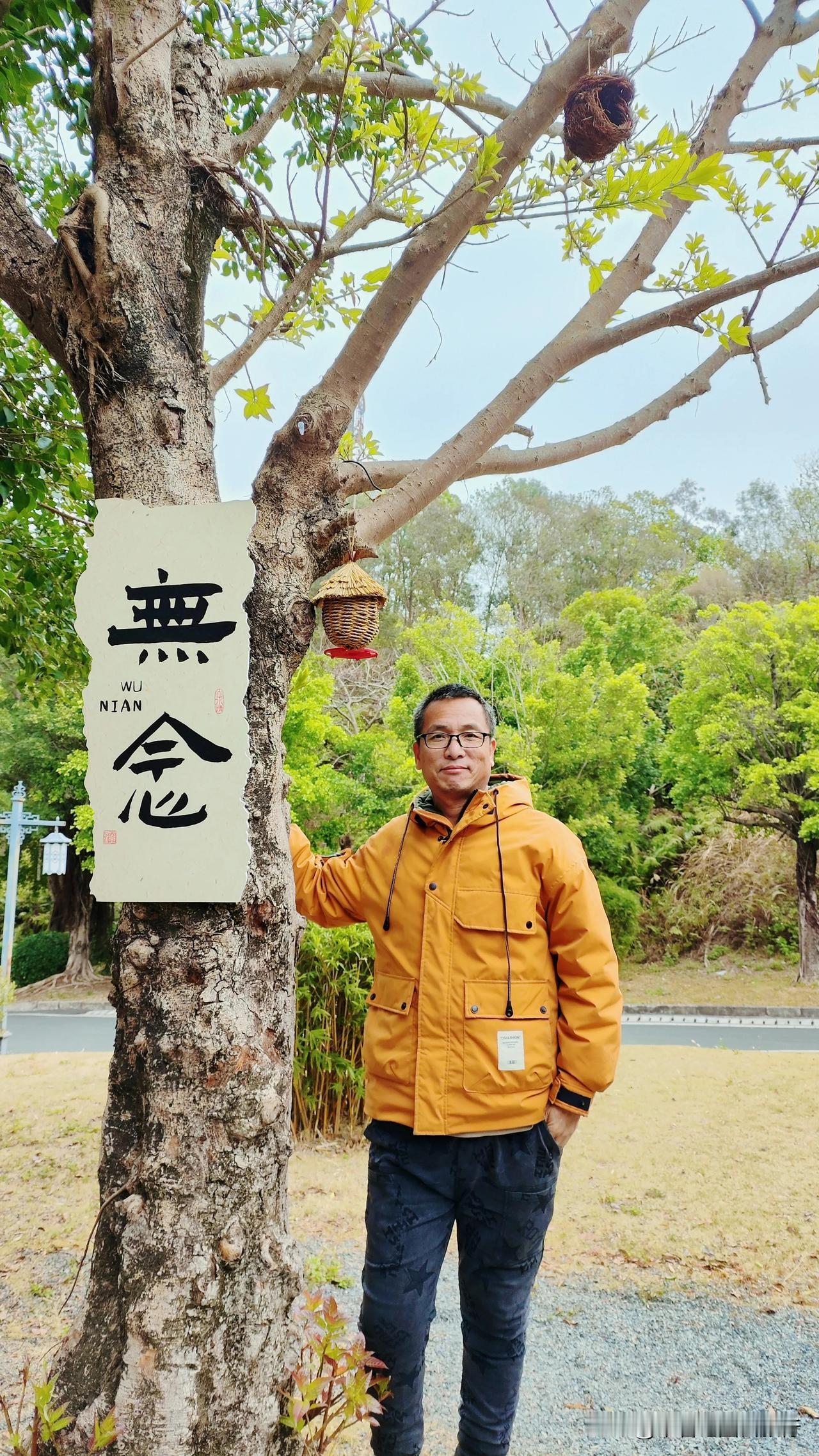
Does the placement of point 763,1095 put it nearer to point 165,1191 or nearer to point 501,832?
point 501,832

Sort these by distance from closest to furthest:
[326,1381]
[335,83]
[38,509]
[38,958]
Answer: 1. [326,1381]
2. [335,83]
3. [38,509]
4. [38,958]

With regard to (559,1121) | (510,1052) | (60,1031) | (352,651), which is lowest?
(60,1031)

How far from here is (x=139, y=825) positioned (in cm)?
150

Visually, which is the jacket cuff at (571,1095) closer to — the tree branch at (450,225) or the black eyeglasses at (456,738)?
the black eyeglasses at (456,738)

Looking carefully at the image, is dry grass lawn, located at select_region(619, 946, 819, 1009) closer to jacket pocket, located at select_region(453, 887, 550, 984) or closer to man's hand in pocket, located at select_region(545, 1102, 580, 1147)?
man's hand in pocket, located at select_region(545, 1102, 580, 1147)

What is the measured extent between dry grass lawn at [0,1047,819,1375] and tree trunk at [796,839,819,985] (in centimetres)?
587

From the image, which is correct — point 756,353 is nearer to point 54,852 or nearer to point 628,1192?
point 628,1192

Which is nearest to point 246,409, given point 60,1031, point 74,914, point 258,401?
point 258,401

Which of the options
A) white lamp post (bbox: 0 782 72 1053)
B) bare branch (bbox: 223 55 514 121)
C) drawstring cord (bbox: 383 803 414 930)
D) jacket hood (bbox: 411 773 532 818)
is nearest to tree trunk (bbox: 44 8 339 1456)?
drawstring cord (bbox: 383 803 414 930)

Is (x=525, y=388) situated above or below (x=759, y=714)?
below

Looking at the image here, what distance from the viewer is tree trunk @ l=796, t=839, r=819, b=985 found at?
34.8ft

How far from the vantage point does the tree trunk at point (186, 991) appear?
1.39 m

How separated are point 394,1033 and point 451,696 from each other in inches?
27.5

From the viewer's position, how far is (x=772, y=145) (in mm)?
2094
